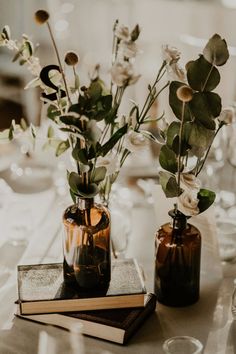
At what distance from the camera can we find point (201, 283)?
145 cm

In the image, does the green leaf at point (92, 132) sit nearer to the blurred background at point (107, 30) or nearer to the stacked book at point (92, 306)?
the stacked book at point (92, 306)

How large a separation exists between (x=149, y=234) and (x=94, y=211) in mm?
454

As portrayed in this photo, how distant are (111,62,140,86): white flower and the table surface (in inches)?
16.0

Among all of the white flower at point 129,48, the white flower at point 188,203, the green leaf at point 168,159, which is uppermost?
the white flower at point 129,48

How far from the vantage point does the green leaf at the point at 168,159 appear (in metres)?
1.24

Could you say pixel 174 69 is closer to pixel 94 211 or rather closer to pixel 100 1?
pixel 94 211

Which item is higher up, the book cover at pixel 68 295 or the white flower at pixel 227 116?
the white flower at pixel 227 116

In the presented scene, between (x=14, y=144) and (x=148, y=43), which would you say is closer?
(x=14, y=144)

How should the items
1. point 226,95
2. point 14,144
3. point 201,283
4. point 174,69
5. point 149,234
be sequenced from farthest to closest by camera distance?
point 226,95, point 14,144, point 149,234, point 201,283, point 174,69

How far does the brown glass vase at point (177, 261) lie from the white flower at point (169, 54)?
295 millimetres

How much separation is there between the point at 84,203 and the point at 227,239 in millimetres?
492

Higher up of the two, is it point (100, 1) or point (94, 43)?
point (100, 1)

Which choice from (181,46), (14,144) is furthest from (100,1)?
(14,144)

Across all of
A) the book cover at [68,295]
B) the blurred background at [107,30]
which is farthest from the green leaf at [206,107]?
the blurred background at [107,30]
